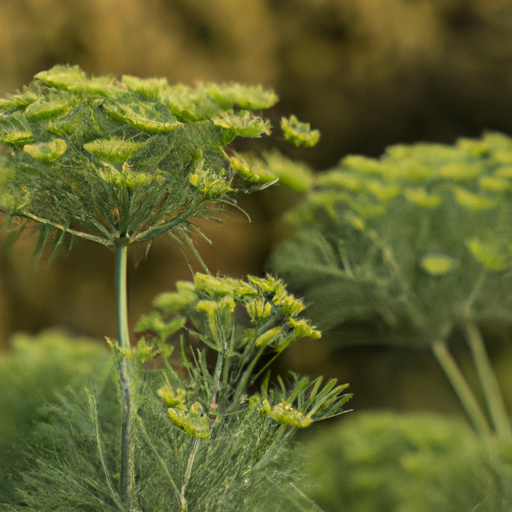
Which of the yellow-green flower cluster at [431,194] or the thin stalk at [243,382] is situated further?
the yellow-green flower cluster at [431,194]

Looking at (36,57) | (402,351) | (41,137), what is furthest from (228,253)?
(41,137)

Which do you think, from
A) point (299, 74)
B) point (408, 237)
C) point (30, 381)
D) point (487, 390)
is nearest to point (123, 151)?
point (30, 381)

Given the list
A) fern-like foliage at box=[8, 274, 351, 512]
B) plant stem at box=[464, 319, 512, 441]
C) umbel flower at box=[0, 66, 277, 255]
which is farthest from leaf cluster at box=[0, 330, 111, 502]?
plant stem at box=[464, 319, 512, 441]

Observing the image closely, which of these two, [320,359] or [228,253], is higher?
[228,253]

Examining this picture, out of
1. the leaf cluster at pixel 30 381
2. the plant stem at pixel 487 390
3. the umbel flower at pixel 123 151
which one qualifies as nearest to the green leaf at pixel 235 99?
the umbel flower at pixel 123 151

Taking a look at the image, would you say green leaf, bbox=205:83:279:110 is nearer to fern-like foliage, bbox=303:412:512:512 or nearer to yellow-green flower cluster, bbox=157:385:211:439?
yellow-green flower cluster, bbox=157:385:211:439

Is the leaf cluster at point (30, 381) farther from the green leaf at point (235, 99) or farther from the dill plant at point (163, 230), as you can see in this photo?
the green leaf at point (235, 99)

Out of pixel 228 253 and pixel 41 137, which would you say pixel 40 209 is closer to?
pixel 41 137

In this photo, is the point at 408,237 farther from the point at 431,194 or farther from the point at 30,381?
the point at 30,381
